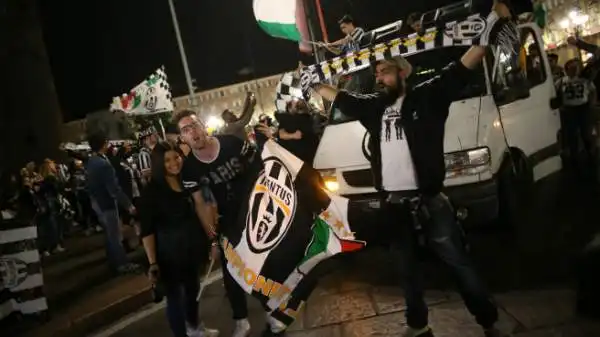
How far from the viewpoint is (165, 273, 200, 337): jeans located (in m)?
4.19

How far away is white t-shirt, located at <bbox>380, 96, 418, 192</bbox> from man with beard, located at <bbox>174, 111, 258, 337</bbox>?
4.17 ft

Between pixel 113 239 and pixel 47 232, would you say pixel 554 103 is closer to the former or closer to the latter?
pixel 113 239

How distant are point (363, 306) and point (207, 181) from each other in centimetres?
178

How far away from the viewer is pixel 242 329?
4.44 meters

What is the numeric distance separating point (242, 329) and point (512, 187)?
10.2 feet

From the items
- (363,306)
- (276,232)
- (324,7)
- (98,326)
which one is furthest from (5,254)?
(324,7)

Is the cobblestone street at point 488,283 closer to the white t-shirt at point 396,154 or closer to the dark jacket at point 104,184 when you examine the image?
the white t-shirt at point 396,154

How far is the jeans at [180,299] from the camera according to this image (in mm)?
4191

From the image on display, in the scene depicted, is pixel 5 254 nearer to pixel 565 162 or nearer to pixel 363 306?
pixel 363 306

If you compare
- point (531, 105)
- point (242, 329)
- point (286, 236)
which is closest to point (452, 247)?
point (286, 236)

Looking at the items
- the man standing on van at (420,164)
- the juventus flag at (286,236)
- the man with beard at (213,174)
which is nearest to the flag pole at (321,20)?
the man with beard at (213,174)

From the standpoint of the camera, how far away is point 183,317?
13.9 ft

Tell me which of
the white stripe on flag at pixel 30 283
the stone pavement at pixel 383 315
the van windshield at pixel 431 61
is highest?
the van windshield at pixel 431 61

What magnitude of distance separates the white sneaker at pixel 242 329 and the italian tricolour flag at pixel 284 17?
5123 mm
